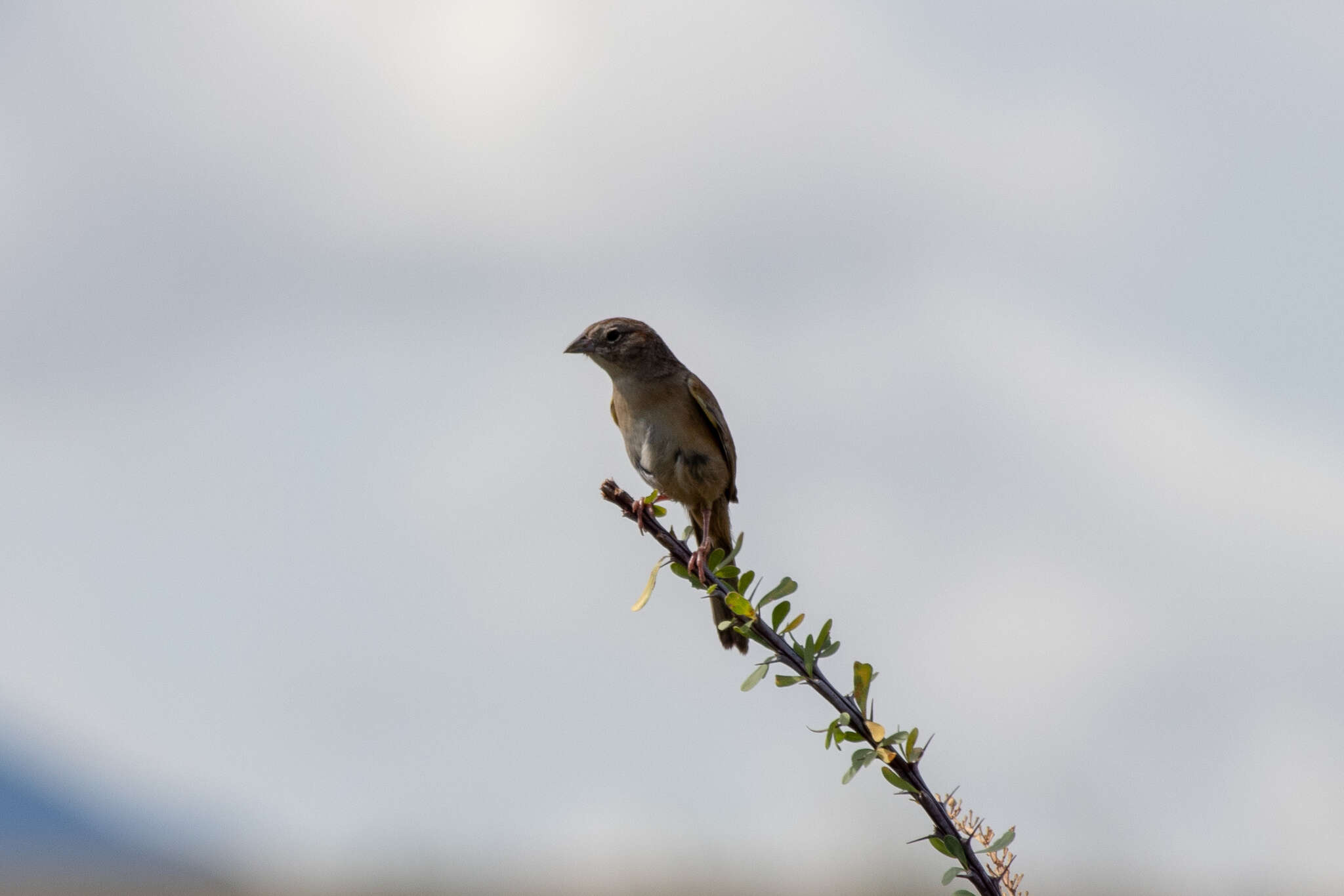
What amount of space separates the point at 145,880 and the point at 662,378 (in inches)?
661

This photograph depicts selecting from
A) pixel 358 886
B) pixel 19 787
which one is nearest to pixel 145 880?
pixel 358 886

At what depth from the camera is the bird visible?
20.6ft

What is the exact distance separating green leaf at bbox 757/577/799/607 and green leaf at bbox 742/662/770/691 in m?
0.14

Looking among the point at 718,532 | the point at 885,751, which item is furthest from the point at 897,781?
the point at 718,532

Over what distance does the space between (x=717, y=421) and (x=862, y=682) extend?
12.3 feet

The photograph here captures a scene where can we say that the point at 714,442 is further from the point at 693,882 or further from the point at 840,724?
the point at 693,882

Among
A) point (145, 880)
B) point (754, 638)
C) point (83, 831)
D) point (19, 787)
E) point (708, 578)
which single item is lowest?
point (754, 638)

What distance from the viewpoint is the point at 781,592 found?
2961 mm

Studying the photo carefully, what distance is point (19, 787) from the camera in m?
188

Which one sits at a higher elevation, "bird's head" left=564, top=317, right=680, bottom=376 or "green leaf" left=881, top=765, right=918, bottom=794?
"bird's head" left=564, top=317, right=680, bottom=376

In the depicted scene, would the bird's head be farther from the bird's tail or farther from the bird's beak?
the bird's tail

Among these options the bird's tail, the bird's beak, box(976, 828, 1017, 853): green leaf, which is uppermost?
the bird's beak

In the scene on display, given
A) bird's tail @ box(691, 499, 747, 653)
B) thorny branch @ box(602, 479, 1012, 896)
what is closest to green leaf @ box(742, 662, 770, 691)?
thorny branch @ box(602, 479, 1012, 896)

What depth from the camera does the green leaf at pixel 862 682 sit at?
2.77 m
